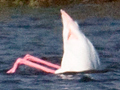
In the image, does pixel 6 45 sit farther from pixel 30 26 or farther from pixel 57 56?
pixel 30 26

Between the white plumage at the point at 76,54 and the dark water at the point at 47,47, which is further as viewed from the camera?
the white plumage at the point at 76,54

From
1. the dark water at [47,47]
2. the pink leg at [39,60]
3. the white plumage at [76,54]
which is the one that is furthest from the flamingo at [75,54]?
the pink leg at [39,60]

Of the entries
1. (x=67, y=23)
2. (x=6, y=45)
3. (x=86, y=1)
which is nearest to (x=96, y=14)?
(x=86, y=1)

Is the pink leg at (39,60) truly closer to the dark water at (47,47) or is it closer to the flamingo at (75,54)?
the dark water at (47,47)

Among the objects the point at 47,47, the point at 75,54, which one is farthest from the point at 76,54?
the point at 47,47

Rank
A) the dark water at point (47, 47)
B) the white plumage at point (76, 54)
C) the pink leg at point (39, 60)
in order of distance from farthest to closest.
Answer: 1. the pink leg at point (39, 60)
2. the white plumage at point (76, 54)
3. the dark water at point (47, 47)

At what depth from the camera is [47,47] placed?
14.9 meters

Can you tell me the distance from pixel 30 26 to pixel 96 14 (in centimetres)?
309

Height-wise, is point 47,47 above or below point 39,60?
above

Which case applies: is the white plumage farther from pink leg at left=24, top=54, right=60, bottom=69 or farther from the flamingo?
pink leg at left=24, top=54, right=60, bottom=69

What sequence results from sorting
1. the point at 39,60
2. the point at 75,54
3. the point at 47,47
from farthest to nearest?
the point at 47,47 < the point at 39,60 < the point at 75,54

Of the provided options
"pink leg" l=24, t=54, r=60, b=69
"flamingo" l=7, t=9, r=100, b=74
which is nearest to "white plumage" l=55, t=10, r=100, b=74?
"flamingo" l=7, t=9, r=100, b=74

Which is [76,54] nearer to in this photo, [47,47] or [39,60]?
[39,60]

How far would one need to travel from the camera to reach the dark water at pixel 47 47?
431 inches
